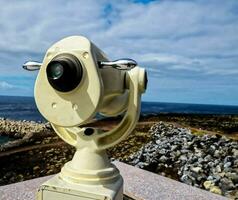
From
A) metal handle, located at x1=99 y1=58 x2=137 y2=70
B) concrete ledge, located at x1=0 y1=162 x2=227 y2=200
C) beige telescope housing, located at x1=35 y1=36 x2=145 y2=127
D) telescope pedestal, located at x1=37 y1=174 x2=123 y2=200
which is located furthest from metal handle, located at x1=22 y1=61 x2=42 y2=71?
concrete ledge, located at x1=0 y1=162 x2=227 y2=200

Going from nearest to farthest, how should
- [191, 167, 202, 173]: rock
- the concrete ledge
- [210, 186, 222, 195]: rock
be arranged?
→ the concrete ledge < [210, 186, 222, 195]: rock < [191, 167, 202, 173]: rock

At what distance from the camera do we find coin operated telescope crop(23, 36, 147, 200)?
119 cm

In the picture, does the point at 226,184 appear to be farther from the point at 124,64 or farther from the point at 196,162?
the point at 124,64

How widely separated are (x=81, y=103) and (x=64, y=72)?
0.48 ft

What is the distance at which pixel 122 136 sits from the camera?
4.94ft

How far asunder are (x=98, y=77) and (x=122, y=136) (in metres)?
0.40

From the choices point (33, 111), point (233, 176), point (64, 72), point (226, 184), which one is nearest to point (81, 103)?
point (64, 72)

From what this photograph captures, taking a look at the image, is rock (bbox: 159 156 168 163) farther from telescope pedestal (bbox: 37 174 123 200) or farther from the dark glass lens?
the dark glass lens

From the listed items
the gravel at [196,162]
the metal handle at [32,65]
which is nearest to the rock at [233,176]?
the gravel at [196,162]

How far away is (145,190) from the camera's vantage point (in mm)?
2943

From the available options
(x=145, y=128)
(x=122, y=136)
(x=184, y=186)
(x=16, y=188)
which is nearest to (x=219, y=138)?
(x=145, y=128)

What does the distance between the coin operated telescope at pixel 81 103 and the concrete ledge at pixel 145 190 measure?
1.44 m

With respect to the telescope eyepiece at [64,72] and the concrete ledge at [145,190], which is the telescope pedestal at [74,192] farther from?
the concrete ledge at [145,190]

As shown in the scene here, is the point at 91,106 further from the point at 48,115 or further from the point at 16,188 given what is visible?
the point at 16,188
